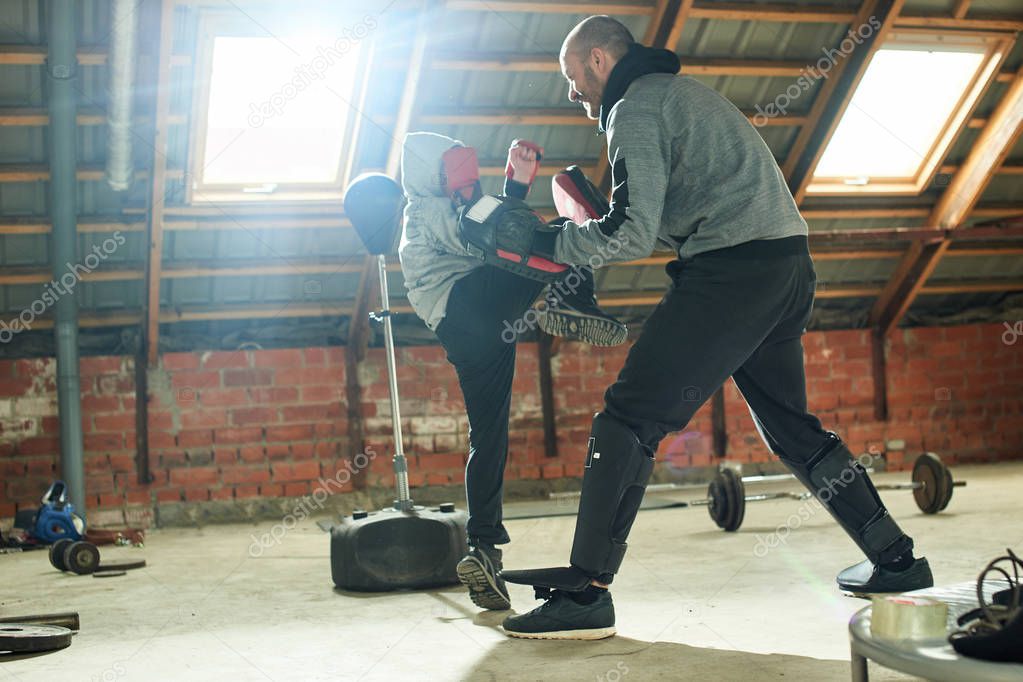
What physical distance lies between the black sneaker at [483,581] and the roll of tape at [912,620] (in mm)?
1576

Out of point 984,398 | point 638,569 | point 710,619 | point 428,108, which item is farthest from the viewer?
point 984,398

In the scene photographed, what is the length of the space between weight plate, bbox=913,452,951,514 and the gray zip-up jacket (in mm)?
2817

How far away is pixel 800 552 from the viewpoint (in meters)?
3.95

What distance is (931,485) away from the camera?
4988 millimetres

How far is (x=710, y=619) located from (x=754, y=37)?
4.07 meters

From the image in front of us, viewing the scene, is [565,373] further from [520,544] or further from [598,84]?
[598,84]

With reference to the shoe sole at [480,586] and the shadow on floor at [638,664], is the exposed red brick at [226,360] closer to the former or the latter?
the shoe sole at [480,586]

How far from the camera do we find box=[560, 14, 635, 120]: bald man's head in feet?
8.56

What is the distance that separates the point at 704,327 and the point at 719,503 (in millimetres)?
2583

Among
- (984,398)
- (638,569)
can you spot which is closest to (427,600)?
(638,569)

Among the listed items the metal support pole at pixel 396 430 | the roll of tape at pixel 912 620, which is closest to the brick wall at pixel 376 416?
the metal support pole at pixel 396 430

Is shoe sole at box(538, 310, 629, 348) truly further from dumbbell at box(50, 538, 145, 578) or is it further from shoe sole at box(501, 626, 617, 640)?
dumbbell at box(50, 538, 145, 578)

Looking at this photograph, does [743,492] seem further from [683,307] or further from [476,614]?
[683,307]

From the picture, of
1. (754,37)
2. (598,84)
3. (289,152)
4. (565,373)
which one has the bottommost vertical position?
(565,373)
